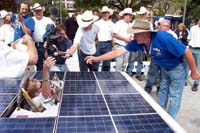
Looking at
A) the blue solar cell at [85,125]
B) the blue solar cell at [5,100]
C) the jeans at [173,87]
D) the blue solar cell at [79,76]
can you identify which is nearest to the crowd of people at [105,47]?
the jeans at [173,87]

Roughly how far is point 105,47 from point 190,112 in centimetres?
265

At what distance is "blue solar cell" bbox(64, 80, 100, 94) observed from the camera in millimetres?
2700

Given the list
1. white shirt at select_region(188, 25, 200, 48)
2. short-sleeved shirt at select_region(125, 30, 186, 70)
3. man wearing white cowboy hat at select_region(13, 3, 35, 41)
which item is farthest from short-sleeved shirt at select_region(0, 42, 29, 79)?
white shirt at select_region(188, 25, 200, 48)

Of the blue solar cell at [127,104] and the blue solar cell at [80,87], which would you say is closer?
the blue solar cell at [127,104]

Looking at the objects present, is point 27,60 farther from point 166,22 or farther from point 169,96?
point 166,22

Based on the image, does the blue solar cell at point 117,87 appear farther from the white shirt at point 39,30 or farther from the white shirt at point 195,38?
the white shirt at point 195,38

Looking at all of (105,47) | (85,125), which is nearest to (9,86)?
(85,125)

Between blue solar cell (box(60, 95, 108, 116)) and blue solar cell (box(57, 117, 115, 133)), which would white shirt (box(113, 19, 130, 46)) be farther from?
blue solar cell (box(57, 117, 115, 133))

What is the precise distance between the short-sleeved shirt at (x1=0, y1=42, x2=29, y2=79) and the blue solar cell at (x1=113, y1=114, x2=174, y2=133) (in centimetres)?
82

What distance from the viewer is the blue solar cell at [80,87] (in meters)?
2.70

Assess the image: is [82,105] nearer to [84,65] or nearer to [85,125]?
[85,125]

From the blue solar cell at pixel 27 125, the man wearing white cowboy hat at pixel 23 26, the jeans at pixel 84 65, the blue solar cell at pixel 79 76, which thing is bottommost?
the jeans at pixel 84 65

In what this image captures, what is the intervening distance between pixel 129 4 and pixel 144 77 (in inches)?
938

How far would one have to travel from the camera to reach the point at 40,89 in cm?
262
